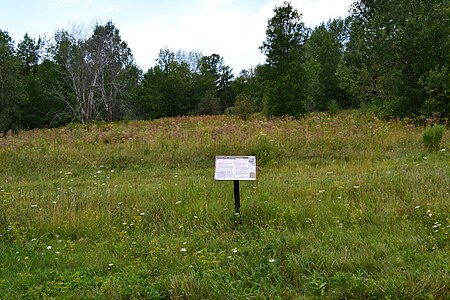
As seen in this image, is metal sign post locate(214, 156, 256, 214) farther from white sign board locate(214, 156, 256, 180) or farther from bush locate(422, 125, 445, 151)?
bush locate(422, 125, 445, 151)

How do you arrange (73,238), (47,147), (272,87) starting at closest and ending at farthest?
(73,238) → (47,147) → (272,87)

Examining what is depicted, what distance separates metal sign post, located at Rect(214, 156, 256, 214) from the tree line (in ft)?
41.0

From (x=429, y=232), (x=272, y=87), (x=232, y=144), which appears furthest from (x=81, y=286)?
(x=272, y=87)

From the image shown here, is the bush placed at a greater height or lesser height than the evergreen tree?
lesser

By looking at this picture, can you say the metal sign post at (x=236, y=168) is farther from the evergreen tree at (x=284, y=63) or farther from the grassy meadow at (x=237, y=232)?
the evergreen tree at (x=284, y=63)

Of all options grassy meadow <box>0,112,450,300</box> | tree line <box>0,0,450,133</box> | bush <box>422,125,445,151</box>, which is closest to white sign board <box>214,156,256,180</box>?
grassy meadow <box>0,112,450,300</box>

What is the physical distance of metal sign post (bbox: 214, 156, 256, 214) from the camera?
479 centimetres

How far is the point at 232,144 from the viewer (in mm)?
9578

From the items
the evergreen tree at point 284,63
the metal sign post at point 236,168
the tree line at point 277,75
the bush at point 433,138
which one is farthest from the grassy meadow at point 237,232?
the evergreen tree at point 284,63

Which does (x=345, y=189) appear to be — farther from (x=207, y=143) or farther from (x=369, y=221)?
(x=207, y=143)

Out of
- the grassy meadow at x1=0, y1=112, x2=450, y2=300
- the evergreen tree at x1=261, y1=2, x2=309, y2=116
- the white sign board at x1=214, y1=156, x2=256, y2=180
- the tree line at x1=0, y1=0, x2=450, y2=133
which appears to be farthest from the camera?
the evergreen tree at x1=261, y1=2, x2=309, y2=116

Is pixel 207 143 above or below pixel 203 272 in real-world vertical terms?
above

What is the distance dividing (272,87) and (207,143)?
52.6 feet

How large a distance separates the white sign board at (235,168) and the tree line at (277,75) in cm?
1250
